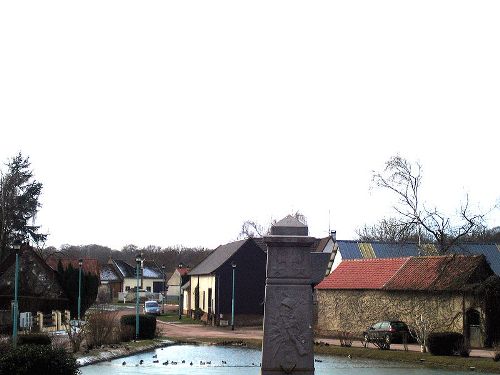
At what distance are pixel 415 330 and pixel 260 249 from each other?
1012 inches

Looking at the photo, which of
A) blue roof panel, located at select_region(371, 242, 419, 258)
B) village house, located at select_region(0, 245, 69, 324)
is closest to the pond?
village house, located at select_region(0, 245, 69, 324)

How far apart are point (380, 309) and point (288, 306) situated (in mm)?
29694

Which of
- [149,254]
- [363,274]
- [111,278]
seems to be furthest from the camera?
[149,254]

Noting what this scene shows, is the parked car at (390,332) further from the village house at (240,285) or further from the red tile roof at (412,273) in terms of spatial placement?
the village house at (240,285)

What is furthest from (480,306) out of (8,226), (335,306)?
(8,226)

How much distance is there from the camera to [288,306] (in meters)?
14.9

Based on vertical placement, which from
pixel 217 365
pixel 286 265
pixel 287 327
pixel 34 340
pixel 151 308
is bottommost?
pixel 217 365

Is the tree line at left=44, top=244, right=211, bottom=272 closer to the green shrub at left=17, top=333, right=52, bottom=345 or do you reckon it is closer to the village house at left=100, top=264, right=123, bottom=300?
the village house at left=100, top=264, right=123, bottom=300

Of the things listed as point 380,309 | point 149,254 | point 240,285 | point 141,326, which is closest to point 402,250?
point 240,285

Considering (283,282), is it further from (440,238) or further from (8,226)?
(8,226)

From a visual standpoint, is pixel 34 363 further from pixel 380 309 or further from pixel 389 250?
pixel 389 250

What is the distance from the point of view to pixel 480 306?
37594 millimetres

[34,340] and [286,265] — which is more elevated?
[286,265]

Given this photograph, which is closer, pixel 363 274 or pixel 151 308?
pixel 363 274
